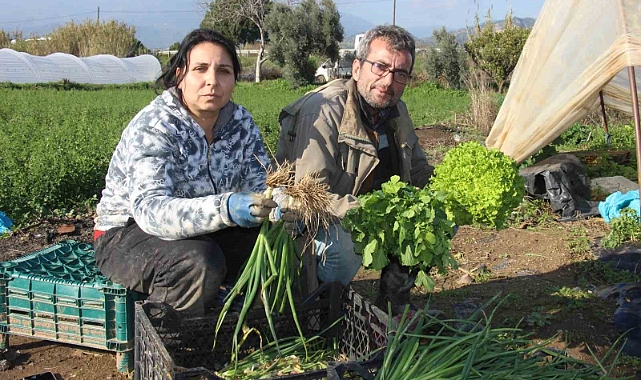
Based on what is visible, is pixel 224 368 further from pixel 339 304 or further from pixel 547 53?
pixel 547 53

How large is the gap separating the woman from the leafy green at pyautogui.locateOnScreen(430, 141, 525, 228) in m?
0.95

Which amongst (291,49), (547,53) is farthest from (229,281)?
(291,49)

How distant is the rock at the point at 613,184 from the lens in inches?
281

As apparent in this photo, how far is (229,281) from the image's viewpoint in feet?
10.4

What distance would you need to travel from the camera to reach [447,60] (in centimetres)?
2872

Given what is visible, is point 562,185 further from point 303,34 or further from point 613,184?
point 303,34

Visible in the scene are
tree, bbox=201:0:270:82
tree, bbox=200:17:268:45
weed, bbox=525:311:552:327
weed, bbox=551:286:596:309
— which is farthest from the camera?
tree, bbox=200:17:268:45

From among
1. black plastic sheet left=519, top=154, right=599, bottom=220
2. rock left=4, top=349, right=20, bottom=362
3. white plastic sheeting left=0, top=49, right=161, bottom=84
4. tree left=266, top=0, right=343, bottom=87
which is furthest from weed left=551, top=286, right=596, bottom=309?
tree left=266, top=0, right=343, bottom=87

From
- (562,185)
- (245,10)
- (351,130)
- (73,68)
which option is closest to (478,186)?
(351,130)

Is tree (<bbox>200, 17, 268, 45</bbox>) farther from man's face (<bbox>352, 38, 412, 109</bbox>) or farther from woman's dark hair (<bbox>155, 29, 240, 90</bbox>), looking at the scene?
woman's dark hair (<bbox>155, 29, 240, 90</bbox>)

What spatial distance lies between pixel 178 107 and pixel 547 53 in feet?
14.0

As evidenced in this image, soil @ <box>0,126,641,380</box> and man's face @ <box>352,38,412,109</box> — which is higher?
man's face @ <box>352,38,412,109</box>

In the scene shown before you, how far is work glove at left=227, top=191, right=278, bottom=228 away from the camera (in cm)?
252

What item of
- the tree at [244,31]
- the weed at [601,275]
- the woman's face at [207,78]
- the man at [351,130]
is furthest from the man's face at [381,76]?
the tree at [244,31]
